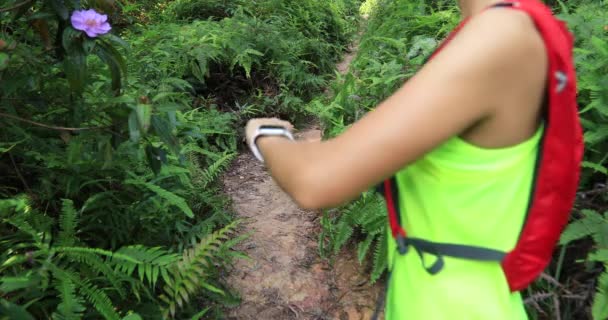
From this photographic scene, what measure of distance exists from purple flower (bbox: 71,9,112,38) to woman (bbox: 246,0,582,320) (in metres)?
1.03

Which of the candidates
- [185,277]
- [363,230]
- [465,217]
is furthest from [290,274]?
[465,217]

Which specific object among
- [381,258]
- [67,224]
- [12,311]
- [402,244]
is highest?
Result: [402,244]

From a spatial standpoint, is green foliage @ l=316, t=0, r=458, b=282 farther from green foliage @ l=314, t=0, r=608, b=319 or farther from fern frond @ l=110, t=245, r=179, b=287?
fern frond @ l=110, t=245, r=179, b=287

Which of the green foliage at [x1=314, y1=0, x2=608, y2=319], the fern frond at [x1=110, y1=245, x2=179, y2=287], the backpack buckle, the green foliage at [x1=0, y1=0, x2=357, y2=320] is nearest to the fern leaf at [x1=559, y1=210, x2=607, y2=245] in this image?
the green foliage at [x1=314, y1=0, x2=608, y2=319]

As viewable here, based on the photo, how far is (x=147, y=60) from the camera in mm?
5051

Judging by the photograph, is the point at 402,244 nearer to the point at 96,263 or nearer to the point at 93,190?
the point at 96,263

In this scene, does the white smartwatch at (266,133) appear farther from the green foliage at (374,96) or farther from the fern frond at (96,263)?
the green foliage at (374,96)

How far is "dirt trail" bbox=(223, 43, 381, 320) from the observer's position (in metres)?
3.10

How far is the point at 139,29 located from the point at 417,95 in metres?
6.47

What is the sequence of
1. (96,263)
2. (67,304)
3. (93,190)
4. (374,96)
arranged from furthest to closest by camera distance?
(374,96) < (93,190) < (96,263) < (67,304)

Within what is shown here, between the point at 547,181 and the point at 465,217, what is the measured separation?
207 mm

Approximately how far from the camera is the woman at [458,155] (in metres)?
0.82

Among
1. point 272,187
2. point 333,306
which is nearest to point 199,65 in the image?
point 272,187

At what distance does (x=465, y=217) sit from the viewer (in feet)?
3.43
